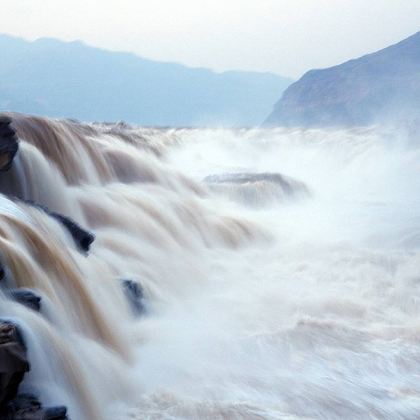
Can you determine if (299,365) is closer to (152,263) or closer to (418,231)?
(152,263)

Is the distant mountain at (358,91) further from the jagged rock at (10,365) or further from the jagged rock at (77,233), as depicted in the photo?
the jagged rock at (10,365)

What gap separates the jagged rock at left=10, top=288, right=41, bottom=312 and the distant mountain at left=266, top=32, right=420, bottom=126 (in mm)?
68736

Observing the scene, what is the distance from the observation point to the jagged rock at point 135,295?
645 centimetres

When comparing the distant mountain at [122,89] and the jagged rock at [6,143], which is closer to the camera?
the jagged rock at [6,143]

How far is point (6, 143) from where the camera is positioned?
740 cm

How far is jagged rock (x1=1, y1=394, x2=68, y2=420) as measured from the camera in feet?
11.5

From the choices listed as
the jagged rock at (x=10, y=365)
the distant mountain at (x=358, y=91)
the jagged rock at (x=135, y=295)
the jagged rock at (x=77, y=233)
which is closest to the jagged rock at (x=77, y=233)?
the jagged rock at (x=77, y=233)

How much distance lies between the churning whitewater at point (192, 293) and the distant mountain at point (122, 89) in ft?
413

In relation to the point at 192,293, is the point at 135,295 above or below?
above

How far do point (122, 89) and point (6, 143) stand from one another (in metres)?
165

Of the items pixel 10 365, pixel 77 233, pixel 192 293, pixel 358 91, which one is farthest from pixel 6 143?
pixel 358 91

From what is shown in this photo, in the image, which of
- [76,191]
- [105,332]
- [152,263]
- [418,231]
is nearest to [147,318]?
[105,332]

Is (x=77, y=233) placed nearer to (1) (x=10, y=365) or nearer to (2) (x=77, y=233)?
(2) (x=77, y=233)

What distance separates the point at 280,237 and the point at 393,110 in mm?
67831
